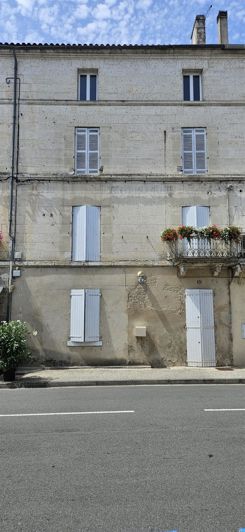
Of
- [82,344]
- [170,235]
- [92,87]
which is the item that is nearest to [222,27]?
[92,87]

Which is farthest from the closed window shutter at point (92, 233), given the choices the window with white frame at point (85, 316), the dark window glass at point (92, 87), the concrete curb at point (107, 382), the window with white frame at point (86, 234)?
the concrete curb at point (107, 382)

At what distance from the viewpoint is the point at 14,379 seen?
12.4 meters

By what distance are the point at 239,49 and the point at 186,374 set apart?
1265 cm

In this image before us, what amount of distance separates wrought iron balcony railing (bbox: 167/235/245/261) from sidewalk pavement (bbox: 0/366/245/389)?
3.78 metres

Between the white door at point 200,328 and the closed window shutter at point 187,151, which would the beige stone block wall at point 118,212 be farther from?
the white door at point 200,328

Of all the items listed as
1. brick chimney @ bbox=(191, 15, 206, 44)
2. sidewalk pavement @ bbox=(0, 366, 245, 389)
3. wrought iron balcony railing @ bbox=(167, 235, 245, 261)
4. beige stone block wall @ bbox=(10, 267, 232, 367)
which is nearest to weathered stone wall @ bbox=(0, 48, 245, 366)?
beige stone block wall @ bbox=(10, 267, 232, 367)

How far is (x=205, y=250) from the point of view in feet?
50.6

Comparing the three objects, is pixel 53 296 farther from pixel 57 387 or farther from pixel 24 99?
pixel 24 99

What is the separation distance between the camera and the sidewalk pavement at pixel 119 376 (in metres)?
12.0

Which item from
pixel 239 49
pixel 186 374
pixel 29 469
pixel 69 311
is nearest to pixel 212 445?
pixel 29 469

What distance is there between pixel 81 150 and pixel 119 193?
2.26 metres

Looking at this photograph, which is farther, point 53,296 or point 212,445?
point 53,296

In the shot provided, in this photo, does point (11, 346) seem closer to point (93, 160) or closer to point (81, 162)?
point (81, 162)

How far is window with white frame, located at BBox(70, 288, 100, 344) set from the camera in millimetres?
15500
